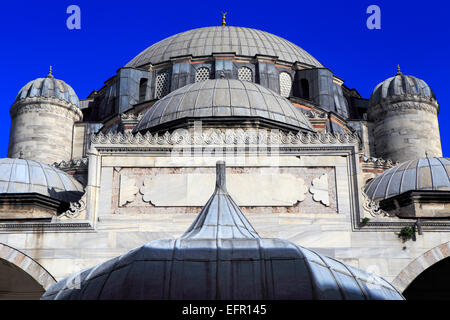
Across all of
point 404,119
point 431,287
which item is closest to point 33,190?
point 431,287

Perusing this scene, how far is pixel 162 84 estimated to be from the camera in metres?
28.1

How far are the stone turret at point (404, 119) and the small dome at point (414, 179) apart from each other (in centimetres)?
725

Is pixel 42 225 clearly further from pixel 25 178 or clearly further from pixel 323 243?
pixel 323 243

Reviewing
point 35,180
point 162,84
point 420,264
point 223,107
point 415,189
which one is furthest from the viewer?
point 162,84

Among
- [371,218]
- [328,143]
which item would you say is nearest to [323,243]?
[371,218]

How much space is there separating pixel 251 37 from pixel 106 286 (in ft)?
82.1

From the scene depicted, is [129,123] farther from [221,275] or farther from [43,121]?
[221,275]

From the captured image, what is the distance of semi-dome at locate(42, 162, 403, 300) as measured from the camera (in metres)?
7.47

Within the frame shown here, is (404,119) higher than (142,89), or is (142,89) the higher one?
(142,89)

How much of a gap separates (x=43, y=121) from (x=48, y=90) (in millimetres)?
1450

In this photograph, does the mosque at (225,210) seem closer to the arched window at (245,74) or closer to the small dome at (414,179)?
the small dome at (414,179)

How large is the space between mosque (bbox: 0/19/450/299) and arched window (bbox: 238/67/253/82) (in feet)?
11.9

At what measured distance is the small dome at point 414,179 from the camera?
686 inches

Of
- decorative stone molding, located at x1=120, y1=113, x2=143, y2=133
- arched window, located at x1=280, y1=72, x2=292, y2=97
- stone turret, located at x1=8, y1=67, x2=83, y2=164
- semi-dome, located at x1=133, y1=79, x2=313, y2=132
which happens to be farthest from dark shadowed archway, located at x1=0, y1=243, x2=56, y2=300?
arched window, located at x1=280, y1=72, x2=292, y2=97
